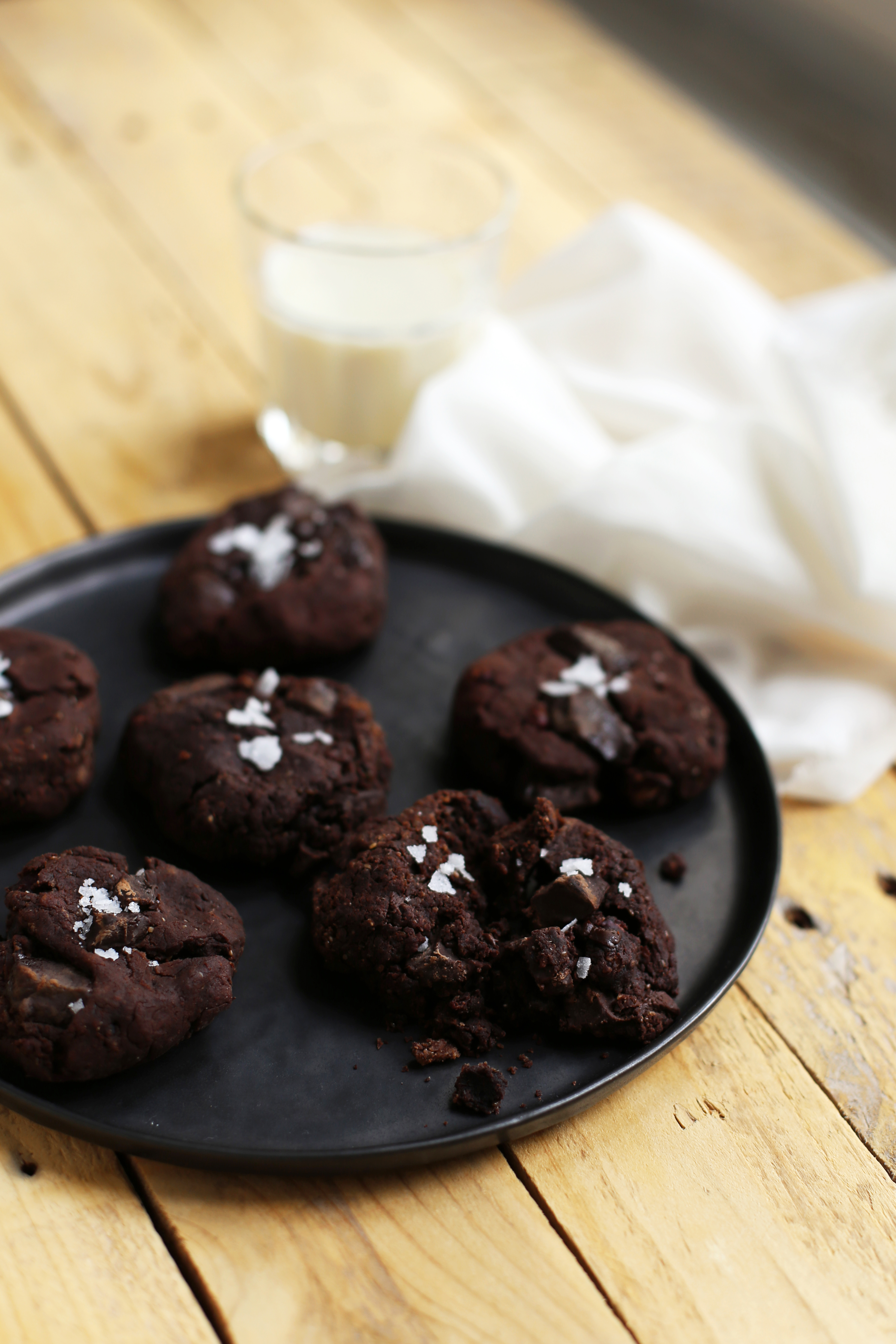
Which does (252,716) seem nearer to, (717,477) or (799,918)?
(799,918)

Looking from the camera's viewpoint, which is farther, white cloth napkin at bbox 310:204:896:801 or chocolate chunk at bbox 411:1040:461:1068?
white cloth napkin at bbox 310:204:896:801

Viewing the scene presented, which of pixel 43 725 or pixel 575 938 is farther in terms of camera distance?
pixel 43 725

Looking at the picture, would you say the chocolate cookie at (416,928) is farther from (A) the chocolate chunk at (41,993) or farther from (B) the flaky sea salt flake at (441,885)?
(A) the chocolate chunk at (41,993)

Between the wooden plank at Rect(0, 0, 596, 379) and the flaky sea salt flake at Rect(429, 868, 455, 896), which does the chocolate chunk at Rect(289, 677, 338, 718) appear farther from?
the wooden plank at Rect(0, 0, 596, 379)

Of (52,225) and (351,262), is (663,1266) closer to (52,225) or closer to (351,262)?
(351,262)

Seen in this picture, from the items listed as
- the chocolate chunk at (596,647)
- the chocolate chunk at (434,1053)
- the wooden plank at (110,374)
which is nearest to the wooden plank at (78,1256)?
the chocolate chunk at (434,1053)

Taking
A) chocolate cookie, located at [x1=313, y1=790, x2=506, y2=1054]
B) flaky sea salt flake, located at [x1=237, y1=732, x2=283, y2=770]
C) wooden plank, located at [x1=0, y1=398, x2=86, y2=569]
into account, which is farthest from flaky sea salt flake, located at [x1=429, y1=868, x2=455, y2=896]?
wooden plank, located at [x1=0, y1=398, x2=86, y2=569]

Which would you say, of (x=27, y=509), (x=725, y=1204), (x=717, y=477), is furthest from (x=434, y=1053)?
(x=27, y=509)
